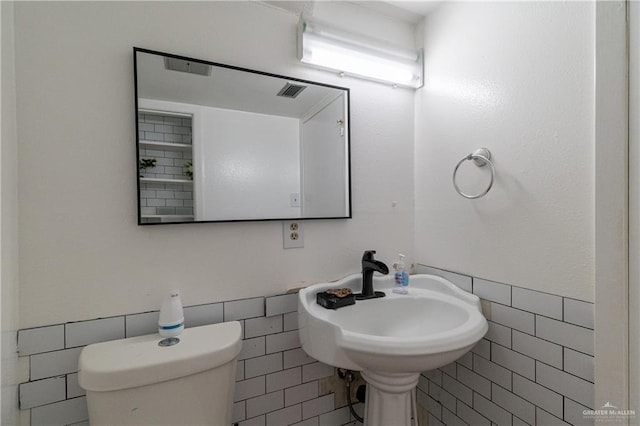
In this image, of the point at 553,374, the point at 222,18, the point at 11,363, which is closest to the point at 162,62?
the point at 222,18

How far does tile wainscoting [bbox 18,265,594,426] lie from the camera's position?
34.3 inches

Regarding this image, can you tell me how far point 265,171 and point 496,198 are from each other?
897 mm

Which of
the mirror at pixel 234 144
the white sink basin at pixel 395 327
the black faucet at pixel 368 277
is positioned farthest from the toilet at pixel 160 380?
the black faucet at pixel 368 277

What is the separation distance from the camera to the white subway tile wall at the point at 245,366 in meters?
0.88

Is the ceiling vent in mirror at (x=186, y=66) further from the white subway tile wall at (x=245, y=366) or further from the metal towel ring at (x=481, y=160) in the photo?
the metal towel ring at (x=481, y=160)

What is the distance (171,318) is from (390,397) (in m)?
0.80

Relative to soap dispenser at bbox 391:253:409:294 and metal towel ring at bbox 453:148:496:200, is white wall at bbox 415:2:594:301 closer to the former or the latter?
metal towel ring at bbox 453:148:496:200

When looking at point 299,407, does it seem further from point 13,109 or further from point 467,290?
point 13,109

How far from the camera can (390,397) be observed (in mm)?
1030

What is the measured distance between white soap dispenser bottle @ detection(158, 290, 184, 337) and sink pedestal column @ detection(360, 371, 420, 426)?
0.67m

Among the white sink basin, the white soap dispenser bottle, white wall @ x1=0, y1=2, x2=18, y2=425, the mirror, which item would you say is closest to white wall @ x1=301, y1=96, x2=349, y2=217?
the mirror

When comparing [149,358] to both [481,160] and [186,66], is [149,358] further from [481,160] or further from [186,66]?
[481,160]

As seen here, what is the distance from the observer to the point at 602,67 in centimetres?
80

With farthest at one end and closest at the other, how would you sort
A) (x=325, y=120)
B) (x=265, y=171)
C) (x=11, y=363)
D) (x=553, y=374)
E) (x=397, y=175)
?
(x=397, y=175) < (x=325, y=120) < (x=265, y=171) < (x=553, y=374) < (x=11, y=363)
